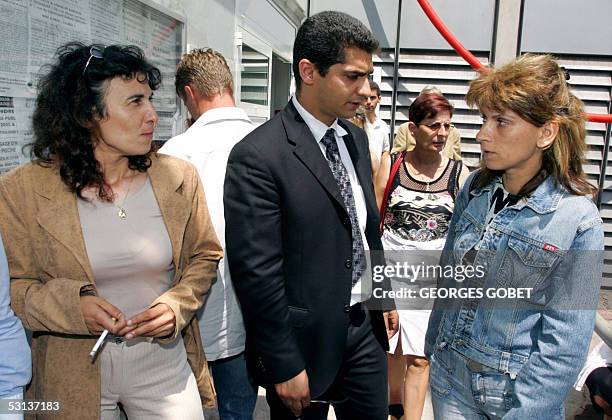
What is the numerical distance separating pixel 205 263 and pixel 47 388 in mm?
672

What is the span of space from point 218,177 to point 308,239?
26.9 inches

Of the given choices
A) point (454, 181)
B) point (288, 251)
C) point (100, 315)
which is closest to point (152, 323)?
point (100, 315)

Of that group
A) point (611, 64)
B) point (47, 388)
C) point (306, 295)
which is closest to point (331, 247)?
point (306, 295)

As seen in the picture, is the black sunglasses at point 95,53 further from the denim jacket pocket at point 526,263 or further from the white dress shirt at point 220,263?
the denim jacket pocket at point 526,263

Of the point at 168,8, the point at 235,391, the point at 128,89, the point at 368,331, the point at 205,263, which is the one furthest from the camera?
the point at 168,8

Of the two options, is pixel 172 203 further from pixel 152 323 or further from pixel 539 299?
A: pixel 539 299

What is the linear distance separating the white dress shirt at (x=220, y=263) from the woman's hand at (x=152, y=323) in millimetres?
634

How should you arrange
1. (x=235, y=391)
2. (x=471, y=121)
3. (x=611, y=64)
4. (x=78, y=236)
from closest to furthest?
(x=78, y=236), (x=235, y=391), (x=611, y=64), (x=471, y=121)

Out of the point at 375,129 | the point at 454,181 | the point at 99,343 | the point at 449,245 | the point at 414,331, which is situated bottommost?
the point at 414,331

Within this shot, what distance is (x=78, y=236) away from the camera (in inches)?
66.6

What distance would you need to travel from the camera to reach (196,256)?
1993mm

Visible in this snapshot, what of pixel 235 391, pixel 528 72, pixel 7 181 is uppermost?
pixel 528 72

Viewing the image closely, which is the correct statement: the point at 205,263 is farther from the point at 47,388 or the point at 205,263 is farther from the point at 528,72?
the point at 528,72

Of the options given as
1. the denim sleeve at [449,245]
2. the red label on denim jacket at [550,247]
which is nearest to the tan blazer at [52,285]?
the denim sleeve at [449,245]
